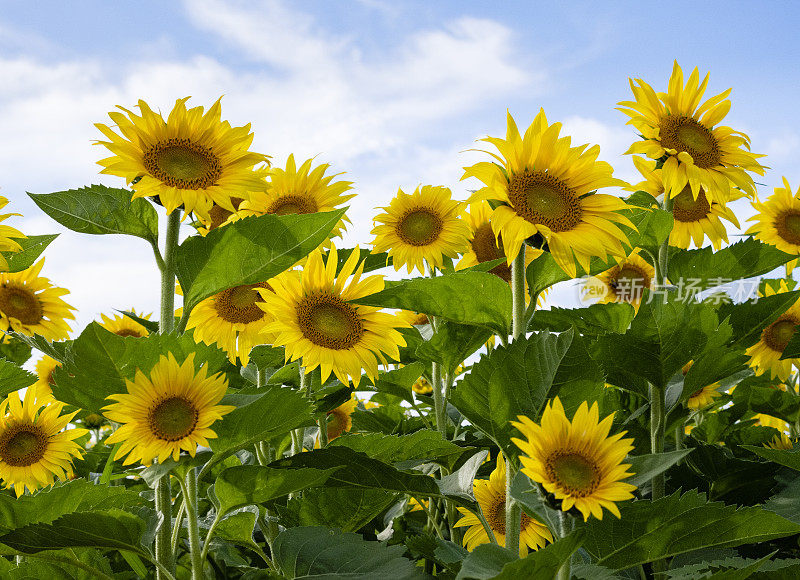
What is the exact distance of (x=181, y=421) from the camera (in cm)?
158

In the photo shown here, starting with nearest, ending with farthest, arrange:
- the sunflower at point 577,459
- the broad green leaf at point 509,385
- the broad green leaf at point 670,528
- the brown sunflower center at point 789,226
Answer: the sunflower at point 577,459 < the broad green leaf at point 670,528 < the broad green leaf at point 509,385 < the brown sunflower center at point 789,226

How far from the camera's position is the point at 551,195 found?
1.78 m

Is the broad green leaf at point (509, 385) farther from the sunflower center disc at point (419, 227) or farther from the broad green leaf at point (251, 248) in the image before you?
the sunflower center disc at point (419, 227)

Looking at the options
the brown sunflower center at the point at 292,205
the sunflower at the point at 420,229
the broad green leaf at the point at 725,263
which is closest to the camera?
the broad green leaf at the point at 725,263

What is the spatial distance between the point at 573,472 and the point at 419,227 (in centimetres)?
183

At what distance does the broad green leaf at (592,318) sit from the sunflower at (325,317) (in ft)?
1.66

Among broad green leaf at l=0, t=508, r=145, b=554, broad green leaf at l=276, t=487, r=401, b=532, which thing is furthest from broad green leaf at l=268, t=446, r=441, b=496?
broad green leaf at l=0, t=508, r=145, b=554

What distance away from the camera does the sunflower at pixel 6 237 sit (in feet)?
6.85

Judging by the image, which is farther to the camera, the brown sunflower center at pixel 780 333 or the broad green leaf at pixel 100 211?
the brown sunflower center at pixel 780 333

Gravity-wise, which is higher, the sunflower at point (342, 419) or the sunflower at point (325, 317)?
the sunflower at point (342, 419)

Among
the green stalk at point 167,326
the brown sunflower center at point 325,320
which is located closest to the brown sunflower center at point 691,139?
the brown sunflower center at point 325,320

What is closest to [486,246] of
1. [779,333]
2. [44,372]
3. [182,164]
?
[182,164]

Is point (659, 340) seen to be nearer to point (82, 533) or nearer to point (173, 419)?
point (173, 419)

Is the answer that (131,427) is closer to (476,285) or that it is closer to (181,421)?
(181,421)
